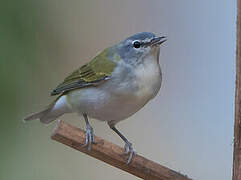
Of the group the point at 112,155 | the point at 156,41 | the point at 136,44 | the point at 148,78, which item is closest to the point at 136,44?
the point at 136,44

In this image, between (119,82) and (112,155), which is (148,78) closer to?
(119,82)

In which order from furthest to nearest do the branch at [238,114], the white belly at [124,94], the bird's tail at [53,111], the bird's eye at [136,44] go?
the bird's tail at [53,111]
the bird's eye at [136,44]
the white belly at [124,94]
the branch at [238,114]

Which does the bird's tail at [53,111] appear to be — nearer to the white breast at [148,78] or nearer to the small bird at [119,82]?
the small bird at [119,82]

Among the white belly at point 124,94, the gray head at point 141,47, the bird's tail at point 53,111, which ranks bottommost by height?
the bird's tail at point 53,111

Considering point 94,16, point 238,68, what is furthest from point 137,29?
point 238,68

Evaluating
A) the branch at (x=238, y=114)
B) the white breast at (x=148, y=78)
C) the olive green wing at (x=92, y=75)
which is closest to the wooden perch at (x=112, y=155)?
the branch at (x=238, y=114)

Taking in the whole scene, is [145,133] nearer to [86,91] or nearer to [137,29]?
[137,29]

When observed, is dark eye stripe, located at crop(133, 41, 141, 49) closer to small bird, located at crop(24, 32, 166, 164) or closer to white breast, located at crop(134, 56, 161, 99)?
small bird, located at crop(24, 32, 166, 164)
